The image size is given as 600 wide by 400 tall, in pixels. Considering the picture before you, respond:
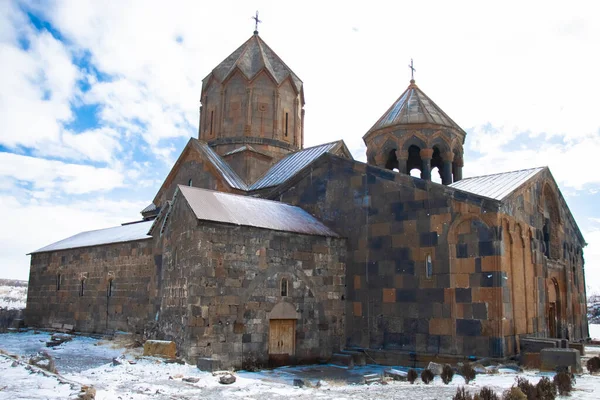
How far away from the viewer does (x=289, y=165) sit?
1467 centimetres

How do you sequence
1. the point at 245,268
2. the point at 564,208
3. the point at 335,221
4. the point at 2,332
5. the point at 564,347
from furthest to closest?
the point at 2,332
the point at 564,208
the point at 335,221
the point at 245,268
the point at 564,347

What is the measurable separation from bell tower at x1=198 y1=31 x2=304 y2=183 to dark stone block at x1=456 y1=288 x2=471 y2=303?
7.53 m

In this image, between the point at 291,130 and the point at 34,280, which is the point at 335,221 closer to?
the point at 291,130

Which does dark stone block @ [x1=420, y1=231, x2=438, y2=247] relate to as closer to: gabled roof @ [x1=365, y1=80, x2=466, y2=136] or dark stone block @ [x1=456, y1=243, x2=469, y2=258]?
dark stone block @ [x1=456, y1=243, x2=469, y2=258]

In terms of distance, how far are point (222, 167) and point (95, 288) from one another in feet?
15.5

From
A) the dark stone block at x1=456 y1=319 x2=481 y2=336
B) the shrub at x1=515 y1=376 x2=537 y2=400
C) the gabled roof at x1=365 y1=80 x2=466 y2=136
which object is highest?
the gabled roof at x1=365 y1=80 x2=466 y2=136

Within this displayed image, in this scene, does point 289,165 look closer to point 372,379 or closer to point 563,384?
point 372,379

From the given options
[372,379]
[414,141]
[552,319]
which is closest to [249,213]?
[372,379]

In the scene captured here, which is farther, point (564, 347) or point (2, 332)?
point (2, 332)

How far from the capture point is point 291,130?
16344 millimetres

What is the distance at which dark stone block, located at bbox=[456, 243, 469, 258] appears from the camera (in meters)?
9.00

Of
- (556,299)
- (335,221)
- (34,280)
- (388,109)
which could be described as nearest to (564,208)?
(556,299)

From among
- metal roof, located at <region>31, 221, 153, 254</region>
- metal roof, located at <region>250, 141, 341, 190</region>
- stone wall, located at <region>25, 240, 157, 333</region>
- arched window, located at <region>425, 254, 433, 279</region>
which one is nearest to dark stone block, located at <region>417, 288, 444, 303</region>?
arched window, located at <region>425, 254, 433, 279</region>

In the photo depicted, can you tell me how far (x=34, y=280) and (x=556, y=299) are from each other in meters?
15.2
